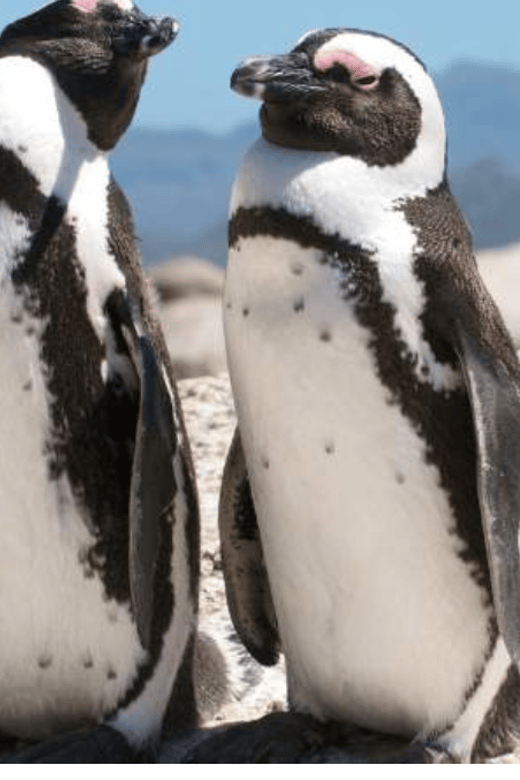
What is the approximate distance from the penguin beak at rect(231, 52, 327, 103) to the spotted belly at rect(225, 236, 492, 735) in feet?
0.89

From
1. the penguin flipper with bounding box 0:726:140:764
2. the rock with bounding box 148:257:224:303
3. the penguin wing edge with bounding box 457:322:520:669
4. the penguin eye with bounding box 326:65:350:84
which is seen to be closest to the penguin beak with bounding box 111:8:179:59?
the penguin eye with bounding box 326:65:350:84

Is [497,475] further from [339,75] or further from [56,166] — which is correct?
[56,166]

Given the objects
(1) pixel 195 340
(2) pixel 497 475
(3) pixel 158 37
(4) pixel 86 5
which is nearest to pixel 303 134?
(3) pixel 158 37

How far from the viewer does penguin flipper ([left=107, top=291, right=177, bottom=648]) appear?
372cm

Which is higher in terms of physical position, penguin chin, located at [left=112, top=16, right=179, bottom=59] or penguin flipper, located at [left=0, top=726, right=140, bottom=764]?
penguin chin, located at [left=112, top=16, right=179, bottom=59]

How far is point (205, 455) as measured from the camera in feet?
21.3

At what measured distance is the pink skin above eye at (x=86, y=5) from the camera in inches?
159

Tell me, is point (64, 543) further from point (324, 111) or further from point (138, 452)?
point (324, 111)

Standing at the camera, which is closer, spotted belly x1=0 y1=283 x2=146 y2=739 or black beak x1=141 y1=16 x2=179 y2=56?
spotted belly x1=0 y1=283 x2=146 y2=739

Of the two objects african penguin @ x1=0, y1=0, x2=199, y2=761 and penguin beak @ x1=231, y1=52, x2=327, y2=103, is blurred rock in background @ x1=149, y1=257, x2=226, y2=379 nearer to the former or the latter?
african penguin @ x1=0, y1=0, x2=199, y2=761

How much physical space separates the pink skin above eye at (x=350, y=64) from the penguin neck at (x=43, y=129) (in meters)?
0.49

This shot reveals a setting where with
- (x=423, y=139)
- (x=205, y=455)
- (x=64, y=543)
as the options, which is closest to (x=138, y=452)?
(x=64, y=543)

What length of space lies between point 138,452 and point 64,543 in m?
0.25

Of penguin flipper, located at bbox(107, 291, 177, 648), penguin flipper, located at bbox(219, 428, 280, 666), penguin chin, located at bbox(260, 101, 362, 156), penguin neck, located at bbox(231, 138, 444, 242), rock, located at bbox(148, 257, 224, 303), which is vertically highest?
penguin chin, located at bbox(260, 101, 362, 156)
